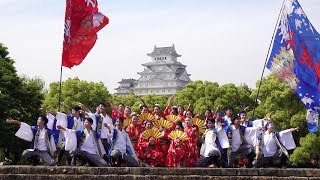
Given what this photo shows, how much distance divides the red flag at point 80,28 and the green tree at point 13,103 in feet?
51.4

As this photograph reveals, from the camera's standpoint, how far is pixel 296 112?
4322 cm

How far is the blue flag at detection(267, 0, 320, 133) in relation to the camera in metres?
18.1

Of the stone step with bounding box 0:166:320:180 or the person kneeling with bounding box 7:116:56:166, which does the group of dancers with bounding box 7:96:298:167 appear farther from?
the stone step with bounding box 0:166:320:180

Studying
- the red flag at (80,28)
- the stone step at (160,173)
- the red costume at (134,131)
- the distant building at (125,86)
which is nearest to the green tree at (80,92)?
the red flag at (80,28)

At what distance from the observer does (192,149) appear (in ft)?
57.3

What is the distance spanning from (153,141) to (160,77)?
89.5 metres

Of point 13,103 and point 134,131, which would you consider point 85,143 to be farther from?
point 13,103

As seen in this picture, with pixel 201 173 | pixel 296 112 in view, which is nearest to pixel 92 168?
pixel 201 173

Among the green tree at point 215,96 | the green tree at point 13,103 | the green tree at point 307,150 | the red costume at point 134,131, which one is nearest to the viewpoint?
the red costume at point 134,131

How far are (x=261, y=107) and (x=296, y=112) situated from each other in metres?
2.51

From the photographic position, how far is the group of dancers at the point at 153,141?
15969mm

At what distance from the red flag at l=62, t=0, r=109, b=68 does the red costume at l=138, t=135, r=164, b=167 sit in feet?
10.3

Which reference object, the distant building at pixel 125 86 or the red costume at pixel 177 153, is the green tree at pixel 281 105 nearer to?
the red costume at pixel 177 153

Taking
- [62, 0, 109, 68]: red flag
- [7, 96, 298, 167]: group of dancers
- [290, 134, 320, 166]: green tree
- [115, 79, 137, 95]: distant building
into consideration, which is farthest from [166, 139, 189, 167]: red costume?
[115, 79, 137, 95]: distant building
